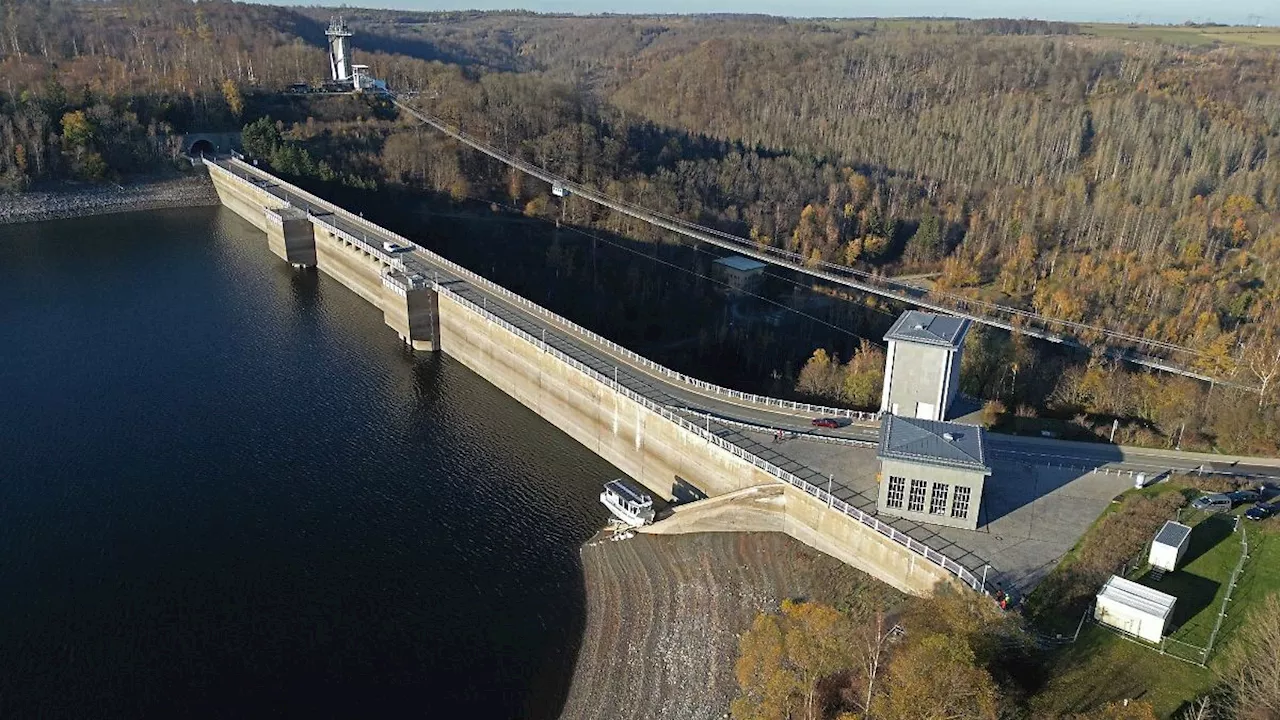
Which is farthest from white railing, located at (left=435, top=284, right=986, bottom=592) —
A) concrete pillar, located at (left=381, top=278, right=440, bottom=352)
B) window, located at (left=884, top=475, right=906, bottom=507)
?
concrete pillar, located at (left=381, top=278, right=440, bottom=352)

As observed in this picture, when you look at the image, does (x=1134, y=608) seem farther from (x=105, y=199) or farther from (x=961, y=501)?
(x=105, y=199)

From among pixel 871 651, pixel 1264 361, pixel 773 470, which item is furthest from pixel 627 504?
pixel 1264 361

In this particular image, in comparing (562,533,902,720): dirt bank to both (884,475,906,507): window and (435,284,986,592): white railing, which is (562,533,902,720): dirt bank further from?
(884,475,906,507): window

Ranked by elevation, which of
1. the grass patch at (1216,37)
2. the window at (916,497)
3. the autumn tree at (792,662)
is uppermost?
the grass patch at (1216,37)

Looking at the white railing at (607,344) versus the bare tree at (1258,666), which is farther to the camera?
the white railing at (607,344)

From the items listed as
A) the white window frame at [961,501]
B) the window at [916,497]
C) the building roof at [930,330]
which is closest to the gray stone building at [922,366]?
the building roof at [930,330]

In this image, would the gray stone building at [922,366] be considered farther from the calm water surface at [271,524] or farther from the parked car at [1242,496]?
the calm water surface at [271,524]
